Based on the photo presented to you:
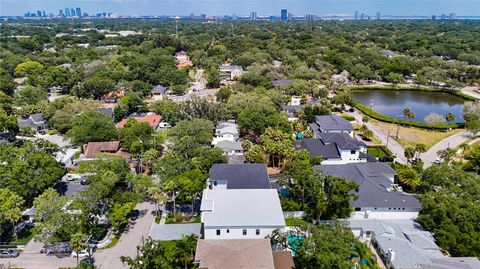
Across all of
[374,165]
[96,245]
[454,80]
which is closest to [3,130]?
[96,245]

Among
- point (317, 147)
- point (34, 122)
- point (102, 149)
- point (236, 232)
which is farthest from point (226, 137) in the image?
point (34, 122)

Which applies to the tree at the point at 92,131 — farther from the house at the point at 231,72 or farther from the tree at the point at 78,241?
the house at the point at 231,72

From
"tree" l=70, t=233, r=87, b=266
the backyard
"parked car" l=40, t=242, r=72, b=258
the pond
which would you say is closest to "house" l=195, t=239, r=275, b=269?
"tree" l=70, t=233, r=87, b=266

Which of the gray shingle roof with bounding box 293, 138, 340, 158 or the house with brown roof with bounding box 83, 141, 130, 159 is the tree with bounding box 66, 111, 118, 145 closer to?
the house with brown roof with bounding box 83, 141, 130, 159

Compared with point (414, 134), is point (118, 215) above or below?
above

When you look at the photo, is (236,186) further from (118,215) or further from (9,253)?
(9,253)

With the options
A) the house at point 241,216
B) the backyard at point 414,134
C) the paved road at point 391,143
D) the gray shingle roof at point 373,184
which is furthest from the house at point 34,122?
the backyard at point 414,134
